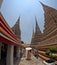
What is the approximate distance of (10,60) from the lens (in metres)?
16.5

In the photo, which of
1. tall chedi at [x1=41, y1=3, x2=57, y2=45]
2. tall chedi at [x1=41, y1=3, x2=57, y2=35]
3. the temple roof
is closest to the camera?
the temple roof

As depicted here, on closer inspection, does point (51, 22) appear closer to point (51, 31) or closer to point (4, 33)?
point (51, 31)

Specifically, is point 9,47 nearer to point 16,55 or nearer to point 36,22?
point 16,55

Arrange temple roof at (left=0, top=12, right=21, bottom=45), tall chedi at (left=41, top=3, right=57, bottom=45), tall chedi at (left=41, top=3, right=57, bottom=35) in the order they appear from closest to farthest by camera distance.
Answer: temple roof at (left=0, top=12, right=21, bottom=45)
tall chedi at (left=41, top=3, right=57, bottom=45)
tall chedi at (left=41, top=3, right=57, bottom=35)

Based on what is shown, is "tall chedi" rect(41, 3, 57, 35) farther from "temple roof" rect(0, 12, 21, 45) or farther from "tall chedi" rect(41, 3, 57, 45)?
"temple roof" rect(0, 12, 21, 45)

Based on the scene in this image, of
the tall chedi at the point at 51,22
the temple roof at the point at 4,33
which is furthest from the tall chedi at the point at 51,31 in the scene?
the temple roof at the point at 4,33

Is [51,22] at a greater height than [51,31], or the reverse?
[51,22]

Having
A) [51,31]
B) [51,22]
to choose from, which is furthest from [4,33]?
[51,22]

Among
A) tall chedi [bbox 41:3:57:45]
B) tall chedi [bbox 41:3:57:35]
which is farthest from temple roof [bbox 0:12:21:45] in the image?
tall chedi [bbox 41:3:57:35]

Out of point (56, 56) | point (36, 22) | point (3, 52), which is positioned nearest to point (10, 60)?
point (56, 56)

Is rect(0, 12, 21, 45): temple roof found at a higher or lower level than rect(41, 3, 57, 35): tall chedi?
lower

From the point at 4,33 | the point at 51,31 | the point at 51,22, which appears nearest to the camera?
the point at 4,33

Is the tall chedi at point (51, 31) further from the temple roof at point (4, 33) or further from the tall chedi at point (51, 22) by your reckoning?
the temple roof at point (4, 33)

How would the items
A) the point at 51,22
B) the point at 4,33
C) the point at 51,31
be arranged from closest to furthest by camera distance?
the point at 4,33
the point at 51,31
the point at 51,22
